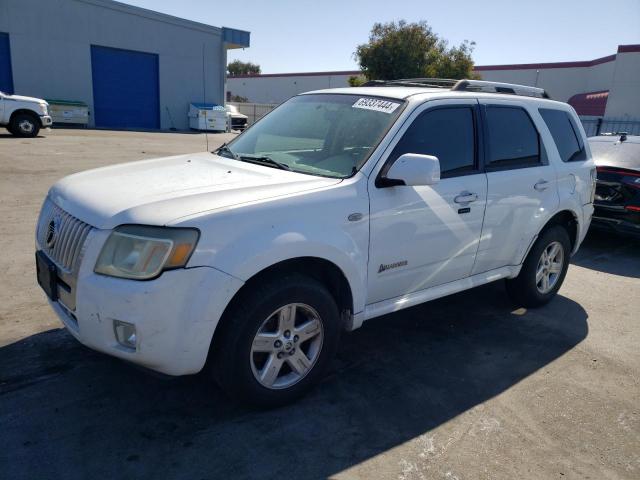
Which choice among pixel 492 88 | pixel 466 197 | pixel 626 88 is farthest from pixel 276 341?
pixel 626 88

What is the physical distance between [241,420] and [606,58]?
1636 inches

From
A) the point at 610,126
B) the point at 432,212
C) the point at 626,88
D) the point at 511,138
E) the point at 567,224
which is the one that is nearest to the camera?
the point at 432,212

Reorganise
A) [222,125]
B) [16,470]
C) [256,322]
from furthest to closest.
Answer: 1. [222,125]
2. [256,322]
3. [16,470]

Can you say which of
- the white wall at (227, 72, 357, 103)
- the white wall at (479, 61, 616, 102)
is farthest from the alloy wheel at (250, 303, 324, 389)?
the white wall at (227, 72, 357, 103)

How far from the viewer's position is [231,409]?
10.4ft

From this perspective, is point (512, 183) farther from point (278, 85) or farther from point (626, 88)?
point (278, 85)

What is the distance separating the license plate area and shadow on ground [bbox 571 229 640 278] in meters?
6.11

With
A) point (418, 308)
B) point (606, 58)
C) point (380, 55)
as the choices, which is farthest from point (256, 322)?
point (606, 58)

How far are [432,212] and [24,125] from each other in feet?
58.8

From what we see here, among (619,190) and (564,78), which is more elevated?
(564,78)

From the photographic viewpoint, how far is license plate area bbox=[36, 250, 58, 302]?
3.03 meters

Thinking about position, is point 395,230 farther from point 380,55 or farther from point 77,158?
point 380,55

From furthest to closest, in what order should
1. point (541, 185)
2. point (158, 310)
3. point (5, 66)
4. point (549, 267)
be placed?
point (5, 66)
point (549, 267)
point (541, 185)
point (158, 310)

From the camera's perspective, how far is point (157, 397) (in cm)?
325
